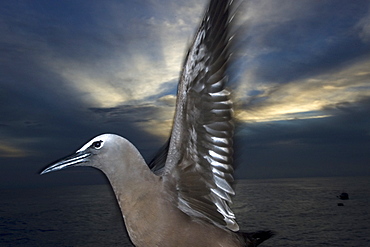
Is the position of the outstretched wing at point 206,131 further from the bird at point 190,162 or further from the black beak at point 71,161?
the black beak at point 71,161

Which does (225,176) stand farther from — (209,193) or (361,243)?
(361,243)

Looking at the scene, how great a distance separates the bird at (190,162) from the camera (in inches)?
140

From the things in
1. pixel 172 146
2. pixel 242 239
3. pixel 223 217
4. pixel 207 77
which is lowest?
pixel 242 239

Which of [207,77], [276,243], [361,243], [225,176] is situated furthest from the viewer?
[276,243]

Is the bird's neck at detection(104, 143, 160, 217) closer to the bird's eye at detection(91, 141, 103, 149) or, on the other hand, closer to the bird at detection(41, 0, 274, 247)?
the bird at detection(41, 0, 274, 247)

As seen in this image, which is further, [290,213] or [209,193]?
[290,213]

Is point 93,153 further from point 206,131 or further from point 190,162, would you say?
point 206,131

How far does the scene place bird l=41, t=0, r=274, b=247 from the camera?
11.7ft

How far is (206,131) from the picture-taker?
3752 mm

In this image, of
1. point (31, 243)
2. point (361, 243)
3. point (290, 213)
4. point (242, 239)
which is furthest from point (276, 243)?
point (242, 239)

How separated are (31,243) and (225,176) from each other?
44.1 meters

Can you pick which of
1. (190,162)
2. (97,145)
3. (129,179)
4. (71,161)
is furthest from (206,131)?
(71,161)

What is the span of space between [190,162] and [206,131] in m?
0.36

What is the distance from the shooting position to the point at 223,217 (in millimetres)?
4000
